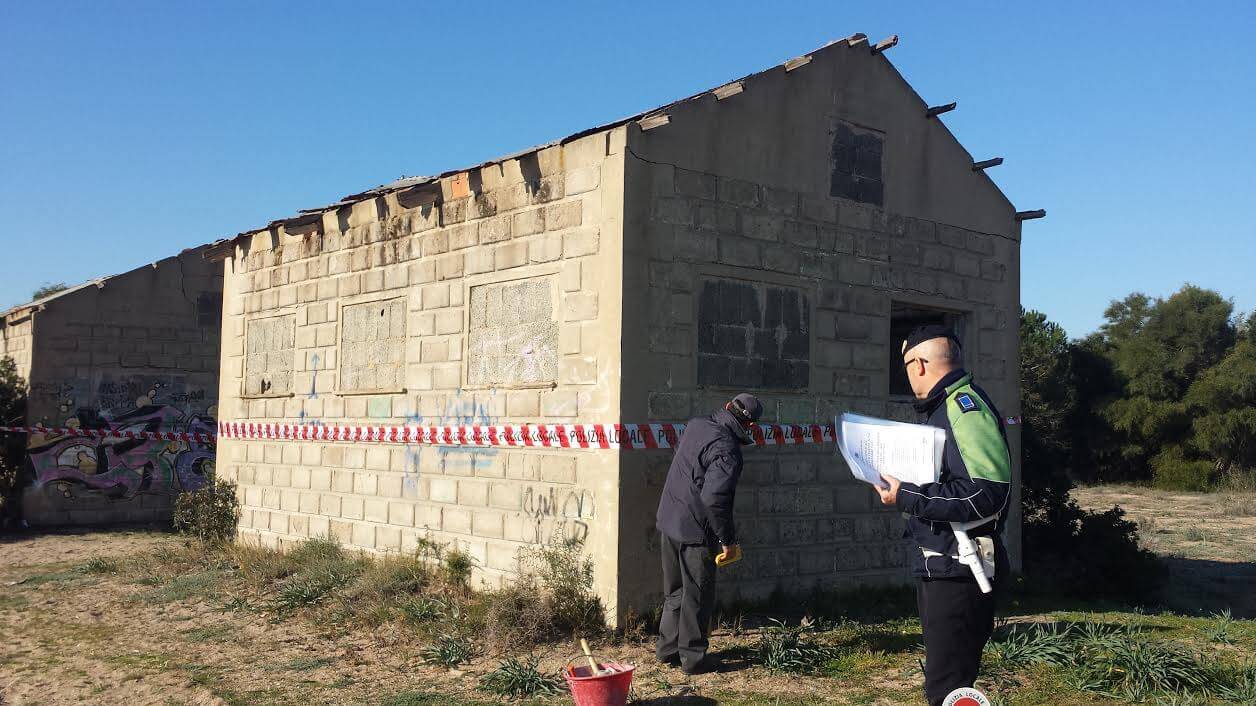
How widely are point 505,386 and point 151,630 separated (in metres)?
4.00

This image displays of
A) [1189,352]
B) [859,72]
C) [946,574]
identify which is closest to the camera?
[946,574]

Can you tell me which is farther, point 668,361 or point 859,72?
point 859,72

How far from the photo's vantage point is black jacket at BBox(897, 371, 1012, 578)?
421 cm

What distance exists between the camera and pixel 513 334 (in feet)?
30.8

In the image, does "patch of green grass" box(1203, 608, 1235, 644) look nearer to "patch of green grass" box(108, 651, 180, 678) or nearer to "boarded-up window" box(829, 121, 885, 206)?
"boarded-up window" box(829, 121, 885, 206)

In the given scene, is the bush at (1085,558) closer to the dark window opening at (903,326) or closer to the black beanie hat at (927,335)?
the dark window opening at (903,326)

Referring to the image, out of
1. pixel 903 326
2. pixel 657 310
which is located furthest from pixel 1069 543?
pixel 657 310

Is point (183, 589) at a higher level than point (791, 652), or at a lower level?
lower

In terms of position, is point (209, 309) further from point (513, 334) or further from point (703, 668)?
point (703, 668)

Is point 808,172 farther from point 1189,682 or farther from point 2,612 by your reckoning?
point 2,612

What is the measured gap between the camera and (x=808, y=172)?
31.9ft

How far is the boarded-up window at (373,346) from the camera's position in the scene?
10930mm

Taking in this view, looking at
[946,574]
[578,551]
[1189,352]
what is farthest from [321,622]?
[1189,352]

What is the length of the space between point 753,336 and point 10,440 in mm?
13907
